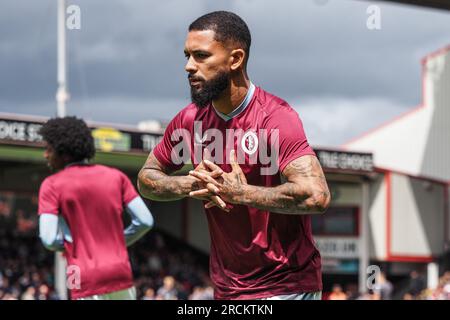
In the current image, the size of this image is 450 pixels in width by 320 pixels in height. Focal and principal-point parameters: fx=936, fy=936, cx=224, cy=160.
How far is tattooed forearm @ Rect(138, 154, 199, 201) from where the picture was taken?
14.2 feet

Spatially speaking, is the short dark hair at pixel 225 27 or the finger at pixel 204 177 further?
the short dark hair at pixel 225 27

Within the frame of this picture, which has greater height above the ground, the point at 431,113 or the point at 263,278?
the point at 431,113

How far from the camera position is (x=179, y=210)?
3703cm

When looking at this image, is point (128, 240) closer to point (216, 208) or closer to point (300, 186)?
point (216, 208)

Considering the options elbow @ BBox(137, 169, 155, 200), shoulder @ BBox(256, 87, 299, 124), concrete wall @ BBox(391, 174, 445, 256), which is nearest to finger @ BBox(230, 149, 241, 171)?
shoulder @ BBox(256, 87, 299, 124)

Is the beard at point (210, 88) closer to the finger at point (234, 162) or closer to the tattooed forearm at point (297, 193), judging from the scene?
the finger at point (234, 162)

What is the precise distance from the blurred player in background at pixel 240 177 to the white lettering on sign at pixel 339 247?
28.8 m

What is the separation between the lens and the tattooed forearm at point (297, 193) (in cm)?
404

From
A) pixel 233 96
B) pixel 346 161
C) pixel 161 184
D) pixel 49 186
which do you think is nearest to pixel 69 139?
pixel 49 186

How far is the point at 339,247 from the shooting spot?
110ft

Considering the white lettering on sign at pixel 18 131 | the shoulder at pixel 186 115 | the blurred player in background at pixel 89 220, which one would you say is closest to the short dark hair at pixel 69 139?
the blurred player in background at pixel 89 220

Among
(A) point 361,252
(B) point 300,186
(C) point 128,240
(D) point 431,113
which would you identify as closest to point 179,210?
(A) point 361,252

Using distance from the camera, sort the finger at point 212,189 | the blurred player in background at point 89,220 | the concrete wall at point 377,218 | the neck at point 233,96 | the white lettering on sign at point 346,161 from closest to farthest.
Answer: the finger at point 212,189 → the neck at point 233,96 → the blurred player in background at point 89,220 → the white lettering on sign at point 346,161 → the concrete wall at point 377,218
